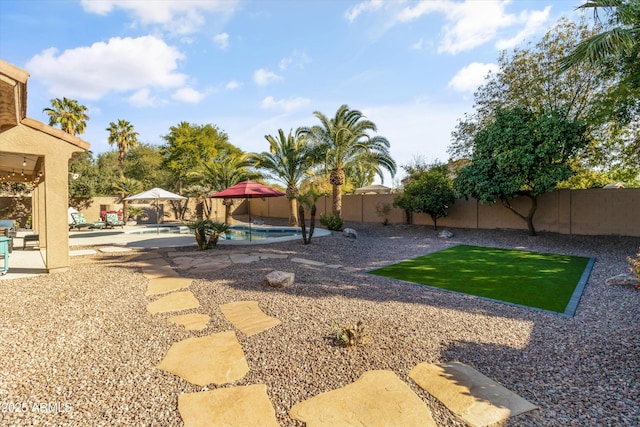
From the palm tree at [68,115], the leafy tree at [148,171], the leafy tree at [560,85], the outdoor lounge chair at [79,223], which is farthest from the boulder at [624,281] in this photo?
the leafy tree at [148,171]

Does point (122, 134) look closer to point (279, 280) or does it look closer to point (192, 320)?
point (279, 280)

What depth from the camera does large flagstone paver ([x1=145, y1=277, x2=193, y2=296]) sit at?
529 centimetres

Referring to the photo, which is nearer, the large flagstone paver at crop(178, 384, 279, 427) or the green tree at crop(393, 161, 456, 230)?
the large flagstone paver at crop(178, 384, 279, 427)

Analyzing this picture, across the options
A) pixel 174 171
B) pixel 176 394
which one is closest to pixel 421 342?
pixel 176 394

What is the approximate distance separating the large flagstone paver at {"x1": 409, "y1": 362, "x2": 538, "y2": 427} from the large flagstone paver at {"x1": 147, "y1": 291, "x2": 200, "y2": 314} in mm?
3379

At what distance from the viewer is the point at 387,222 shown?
1780 cm

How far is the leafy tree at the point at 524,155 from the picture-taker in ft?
34.6

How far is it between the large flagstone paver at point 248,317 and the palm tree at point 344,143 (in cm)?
1177

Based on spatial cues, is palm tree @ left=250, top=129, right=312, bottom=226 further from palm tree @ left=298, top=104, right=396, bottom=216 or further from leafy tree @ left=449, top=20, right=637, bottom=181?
leafy tree @ left=449, top=20, right=637, bottom=181

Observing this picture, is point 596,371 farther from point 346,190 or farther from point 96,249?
point 346,190

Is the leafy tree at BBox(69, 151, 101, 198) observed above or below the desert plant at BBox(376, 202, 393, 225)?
above

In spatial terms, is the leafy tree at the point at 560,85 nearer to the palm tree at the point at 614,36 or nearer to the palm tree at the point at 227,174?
the palm tree at the point at 614,36

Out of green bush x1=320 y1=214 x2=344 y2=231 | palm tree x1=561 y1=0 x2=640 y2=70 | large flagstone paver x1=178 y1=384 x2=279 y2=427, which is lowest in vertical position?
large flagstone paver x1=178 y1=384 x2=279 y2=427

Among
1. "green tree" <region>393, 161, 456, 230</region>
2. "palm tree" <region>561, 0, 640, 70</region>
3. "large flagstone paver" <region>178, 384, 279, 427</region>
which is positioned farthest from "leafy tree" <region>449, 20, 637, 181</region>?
"large flagstone paver" <region>178, 384, 279, 427</region>
